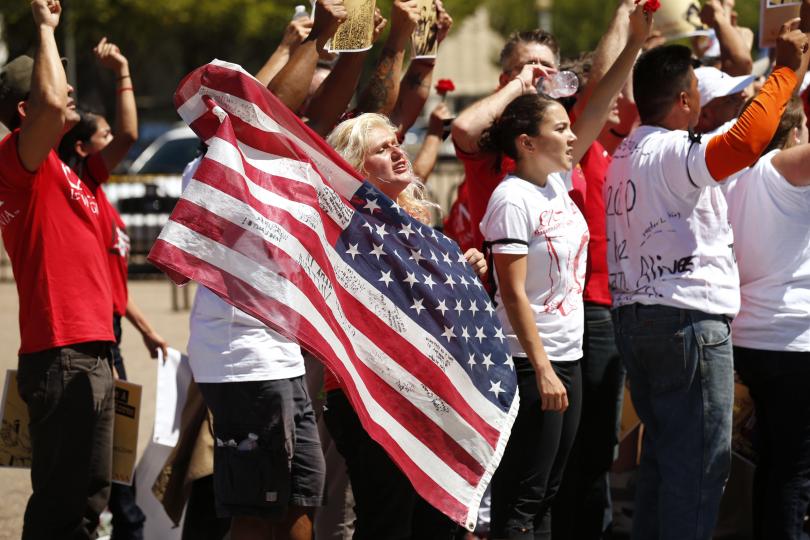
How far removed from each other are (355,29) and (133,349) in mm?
6559

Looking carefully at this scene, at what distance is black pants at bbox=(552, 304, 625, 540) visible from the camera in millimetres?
5199

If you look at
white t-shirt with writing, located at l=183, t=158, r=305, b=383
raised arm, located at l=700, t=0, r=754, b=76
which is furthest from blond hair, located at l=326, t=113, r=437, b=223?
raised arm, located at l=700, t=0, r=754, b=76

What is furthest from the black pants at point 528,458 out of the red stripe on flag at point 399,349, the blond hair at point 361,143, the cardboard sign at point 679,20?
the cardboard sign at point 679,20

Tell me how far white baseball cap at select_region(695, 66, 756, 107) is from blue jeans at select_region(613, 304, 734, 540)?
104 cm

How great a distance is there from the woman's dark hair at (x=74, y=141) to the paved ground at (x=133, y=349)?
5.82 feet

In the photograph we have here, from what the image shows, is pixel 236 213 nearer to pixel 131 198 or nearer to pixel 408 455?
pixel 408 455

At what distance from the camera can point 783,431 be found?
4.99 metres

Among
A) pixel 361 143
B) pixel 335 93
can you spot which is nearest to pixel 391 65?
pixel 335 93

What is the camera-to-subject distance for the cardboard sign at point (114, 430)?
5.10 metres

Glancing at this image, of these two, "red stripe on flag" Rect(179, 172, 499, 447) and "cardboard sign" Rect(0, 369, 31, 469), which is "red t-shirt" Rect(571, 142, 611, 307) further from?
"cardboard sign" Rect(0, 369, 31, 469)

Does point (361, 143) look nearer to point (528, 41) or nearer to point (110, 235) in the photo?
point (110, 235)

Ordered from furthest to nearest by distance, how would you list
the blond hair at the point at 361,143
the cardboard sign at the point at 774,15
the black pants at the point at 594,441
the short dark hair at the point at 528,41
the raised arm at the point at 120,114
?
the short dark hair at the point at 528,41 → the cardboard sign at the point at 774,15 → the raised arm at the point at 120,114 → the black pants at the point at 594,441 → the blond hair at the point at 361,143

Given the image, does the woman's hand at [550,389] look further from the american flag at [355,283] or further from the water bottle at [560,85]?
the water bottle at [560,85]

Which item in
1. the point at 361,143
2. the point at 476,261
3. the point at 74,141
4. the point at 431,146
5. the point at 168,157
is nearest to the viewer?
the point at 361,143
